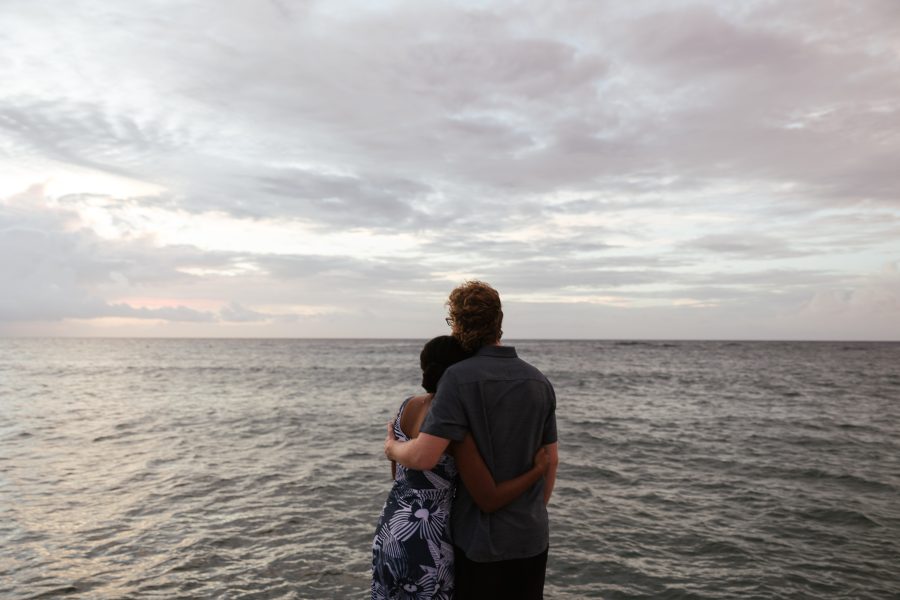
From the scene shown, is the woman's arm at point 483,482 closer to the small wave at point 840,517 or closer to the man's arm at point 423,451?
the man's arm at point 423,451

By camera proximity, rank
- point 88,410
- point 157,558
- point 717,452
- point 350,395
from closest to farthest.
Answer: point 157,558 < point 717,452 < point 88,410 < point 350,395

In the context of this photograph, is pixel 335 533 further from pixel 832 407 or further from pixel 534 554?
pixel 832 407

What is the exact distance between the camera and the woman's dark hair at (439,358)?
320cm

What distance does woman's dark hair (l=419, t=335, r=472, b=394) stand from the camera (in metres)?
3.20

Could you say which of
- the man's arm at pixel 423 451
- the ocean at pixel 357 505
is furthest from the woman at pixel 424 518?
the ocean at pixel 357 505

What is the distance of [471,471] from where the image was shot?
120 inches

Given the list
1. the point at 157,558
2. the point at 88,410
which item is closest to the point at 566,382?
the point at 88,410

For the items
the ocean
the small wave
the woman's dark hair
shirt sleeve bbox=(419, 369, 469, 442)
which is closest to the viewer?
shirt sleeve bbox=(419, 369, 469, 442)

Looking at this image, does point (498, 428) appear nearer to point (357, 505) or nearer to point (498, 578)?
point (498, 578)

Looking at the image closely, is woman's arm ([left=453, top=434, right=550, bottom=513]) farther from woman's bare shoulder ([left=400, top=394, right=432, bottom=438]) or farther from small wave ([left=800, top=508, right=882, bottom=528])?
small wave ([left=800, top=508, right=882, bottom=528])

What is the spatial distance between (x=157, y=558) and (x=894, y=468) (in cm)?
1650

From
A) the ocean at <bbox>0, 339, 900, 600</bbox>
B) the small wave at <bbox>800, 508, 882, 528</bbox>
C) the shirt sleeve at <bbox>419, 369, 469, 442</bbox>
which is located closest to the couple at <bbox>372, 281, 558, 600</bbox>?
the shirt sleeve at <bbox>419, 369, 469, 442</bbox>

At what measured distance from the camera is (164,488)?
11914 millimetres

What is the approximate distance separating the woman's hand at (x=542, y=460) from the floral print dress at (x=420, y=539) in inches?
17.9
